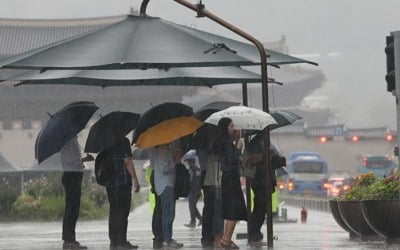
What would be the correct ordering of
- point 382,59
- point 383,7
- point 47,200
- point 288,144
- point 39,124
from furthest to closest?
point 382,59 < point 383,7 < point 288,144 < point 39,124 < point 47,200

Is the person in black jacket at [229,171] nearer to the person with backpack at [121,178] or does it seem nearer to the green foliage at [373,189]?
the person with backpack at [121,178]

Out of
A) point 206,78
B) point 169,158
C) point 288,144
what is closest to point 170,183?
point 169,158

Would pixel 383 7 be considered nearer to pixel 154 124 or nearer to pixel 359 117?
pixel 359 117

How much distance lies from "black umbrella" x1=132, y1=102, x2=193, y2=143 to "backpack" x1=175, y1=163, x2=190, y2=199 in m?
0.66

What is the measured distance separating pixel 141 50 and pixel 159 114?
4.35 feet

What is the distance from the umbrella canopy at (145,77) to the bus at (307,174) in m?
53.6

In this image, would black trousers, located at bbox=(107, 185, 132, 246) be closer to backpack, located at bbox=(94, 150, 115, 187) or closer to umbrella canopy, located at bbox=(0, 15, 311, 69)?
backpack, located at bbox=(94, 150, 115, 187)

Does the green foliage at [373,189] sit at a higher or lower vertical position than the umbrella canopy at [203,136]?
lower

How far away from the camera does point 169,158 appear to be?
16.7 m

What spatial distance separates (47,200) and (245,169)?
1771cm

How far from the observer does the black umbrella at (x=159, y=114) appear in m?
16.6

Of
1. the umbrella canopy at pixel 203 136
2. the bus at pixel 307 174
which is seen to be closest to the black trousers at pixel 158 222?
the umbrella canopy at pixel 203 136

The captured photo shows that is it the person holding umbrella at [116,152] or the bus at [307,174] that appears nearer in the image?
the person holding umbrella at [116,152]

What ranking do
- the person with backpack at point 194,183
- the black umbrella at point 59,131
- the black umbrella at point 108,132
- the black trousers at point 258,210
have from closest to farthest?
the black umbrella at point 108,132, the black umbrella at point 59,131, the black trousers at point 258,210, the person with backpack at point 194,183
